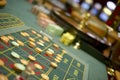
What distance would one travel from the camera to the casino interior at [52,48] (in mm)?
2236

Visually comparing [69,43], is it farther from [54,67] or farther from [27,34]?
[54,67]

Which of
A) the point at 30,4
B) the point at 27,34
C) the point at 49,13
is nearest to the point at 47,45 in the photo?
the point at 27,34

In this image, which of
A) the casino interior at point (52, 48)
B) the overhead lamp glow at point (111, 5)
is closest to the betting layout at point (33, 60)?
the casino interior at point (52, 48)

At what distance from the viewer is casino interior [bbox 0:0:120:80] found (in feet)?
7.34

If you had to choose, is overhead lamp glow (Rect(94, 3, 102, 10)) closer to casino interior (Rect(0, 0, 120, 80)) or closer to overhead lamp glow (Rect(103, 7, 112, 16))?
casino interior (Rect(0, 0, 120, 80))

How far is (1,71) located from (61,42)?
7.47ft

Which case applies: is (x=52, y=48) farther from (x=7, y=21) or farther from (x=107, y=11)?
(x=107, y=11)

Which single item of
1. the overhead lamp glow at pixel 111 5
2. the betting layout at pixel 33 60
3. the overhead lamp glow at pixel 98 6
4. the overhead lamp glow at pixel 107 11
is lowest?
the betting layout at pixel 33 60

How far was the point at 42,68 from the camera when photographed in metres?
2.41

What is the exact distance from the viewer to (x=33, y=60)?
8.03ft

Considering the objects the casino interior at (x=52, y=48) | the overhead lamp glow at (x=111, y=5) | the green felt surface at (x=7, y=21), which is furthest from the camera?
the overhead lamp glow at (x=111, y=5)

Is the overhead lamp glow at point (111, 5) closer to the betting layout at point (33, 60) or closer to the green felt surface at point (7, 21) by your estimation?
the betting layout at point (33, 60)

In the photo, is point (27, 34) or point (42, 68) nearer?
point (42, 68)

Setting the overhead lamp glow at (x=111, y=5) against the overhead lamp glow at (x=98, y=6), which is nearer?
the overhead lamp glow at (x=111, y=5)
